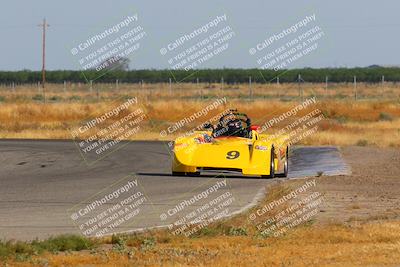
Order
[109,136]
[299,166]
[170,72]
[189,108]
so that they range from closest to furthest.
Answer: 1. [299,166]
2. [109,136]
3. [189,108]
4. [170,72]

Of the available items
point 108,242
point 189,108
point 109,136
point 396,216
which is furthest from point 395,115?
point 108,242

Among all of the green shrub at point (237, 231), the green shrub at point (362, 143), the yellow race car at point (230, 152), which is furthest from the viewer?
the green shrub at point (362, 143)

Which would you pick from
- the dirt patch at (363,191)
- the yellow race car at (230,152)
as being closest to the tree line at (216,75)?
the dirt patch at (363,191)

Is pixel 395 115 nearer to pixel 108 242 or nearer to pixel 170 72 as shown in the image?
pixel 108 242

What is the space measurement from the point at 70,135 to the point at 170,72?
8761cm

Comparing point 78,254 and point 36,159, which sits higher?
point 78,254

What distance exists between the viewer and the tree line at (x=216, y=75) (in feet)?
412

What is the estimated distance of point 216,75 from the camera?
13088 centimetres

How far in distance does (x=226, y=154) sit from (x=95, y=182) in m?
2.95

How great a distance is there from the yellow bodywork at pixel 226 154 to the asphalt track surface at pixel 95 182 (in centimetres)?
34

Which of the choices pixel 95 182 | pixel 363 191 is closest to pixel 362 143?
pixel 95 182

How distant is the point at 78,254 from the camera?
13.0m

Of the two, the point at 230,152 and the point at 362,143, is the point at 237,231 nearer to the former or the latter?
the point at 230,152

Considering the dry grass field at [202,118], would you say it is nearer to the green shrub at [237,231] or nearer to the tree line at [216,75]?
the green shrub at [237,231]
